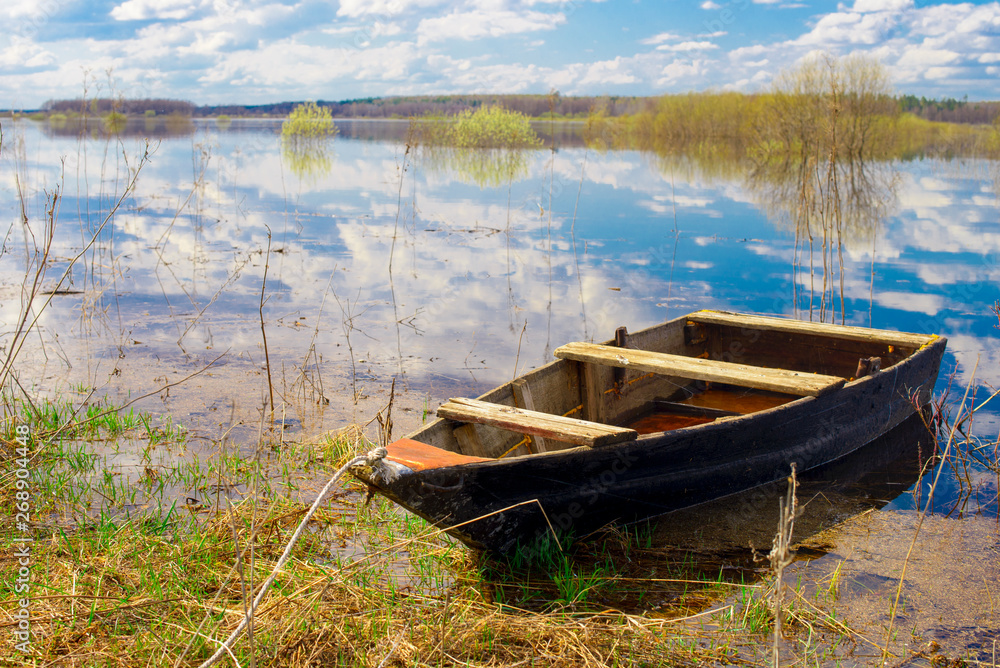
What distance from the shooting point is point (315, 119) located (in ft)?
96.7

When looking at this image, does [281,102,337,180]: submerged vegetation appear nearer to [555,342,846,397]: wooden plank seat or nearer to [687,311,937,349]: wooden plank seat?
[687,311,937,349]: wooden plank seat

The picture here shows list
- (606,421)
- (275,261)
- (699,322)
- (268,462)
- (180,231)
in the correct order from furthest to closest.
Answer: (180,231)
(275,261)
(699,322)
(606,421)
(268,462)

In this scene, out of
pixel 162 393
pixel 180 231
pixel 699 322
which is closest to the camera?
pixel 162 393

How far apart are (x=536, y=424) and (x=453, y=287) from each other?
6.15 meters

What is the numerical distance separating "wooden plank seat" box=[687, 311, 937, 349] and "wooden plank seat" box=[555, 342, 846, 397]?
4.13ft

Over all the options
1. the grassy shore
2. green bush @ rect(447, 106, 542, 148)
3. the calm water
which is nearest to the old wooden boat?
the grassy shore

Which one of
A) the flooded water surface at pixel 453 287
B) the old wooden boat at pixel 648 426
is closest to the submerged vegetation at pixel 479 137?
the flooded water surface at pixel 453 287

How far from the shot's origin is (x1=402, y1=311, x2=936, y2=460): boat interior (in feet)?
12.1

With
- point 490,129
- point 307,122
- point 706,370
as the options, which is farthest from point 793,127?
point 706,370

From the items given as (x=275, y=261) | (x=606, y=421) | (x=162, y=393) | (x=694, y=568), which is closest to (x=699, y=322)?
(x=606, y=421)

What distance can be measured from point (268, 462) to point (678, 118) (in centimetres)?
3239

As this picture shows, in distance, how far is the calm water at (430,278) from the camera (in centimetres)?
645

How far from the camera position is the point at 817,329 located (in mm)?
5891

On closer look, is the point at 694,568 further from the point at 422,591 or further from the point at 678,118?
the point at 678,118
